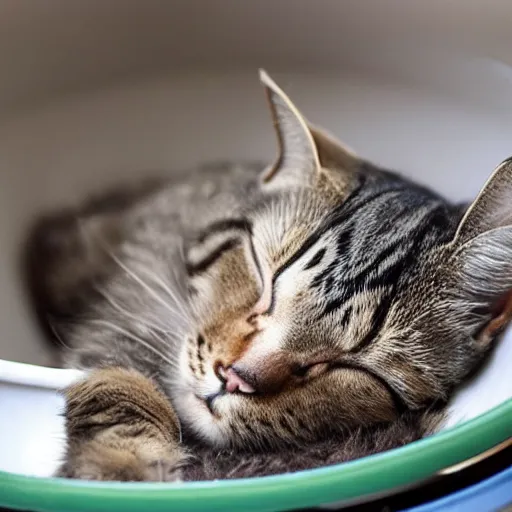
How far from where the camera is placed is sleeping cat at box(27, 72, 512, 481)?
631 millimetres

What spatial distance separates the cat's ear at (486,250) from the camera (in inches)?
25.3

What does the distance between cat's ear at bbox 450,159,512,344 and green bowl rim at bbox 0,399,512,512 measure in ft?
0.66

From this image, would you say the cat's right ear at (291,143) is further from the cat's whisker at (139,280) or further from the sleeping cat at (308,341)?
the cat's whisker at (139,280)

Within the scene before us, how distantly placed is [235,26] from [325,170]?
350mm

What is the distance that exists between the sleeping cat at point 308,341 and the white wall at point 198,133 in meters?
0.17

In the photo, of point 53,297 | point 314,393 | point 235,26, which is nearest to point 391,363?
point 314,393

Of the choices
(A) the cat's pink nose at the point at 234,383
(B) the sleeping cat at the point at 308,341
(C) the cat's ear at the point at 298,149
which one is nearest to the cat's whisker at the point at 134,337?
(B) the sleeping cat at the point at 308,341

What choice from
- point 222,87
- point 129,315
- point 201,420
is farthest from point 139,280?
point 222,87

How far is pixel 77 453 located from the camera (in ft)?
1.91

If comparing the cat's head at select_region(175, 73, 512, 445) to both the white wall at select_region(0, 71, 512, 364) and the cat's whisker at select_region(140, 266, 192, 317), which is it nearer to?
the cat's whisker at select_region(140, 266, 192, 317)

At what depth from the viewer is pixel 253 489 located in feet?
1.54

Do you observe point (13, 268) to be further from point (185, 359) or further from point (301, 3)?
point (301, 3)

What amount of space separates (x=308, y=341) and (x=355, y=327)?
0.05 m

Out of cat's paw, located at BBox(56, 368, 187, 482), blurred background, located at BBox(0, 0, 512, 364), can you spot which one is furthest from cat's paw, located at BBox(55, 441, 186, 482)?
blurred background, located at BBox(0, 0, 512, 364)
